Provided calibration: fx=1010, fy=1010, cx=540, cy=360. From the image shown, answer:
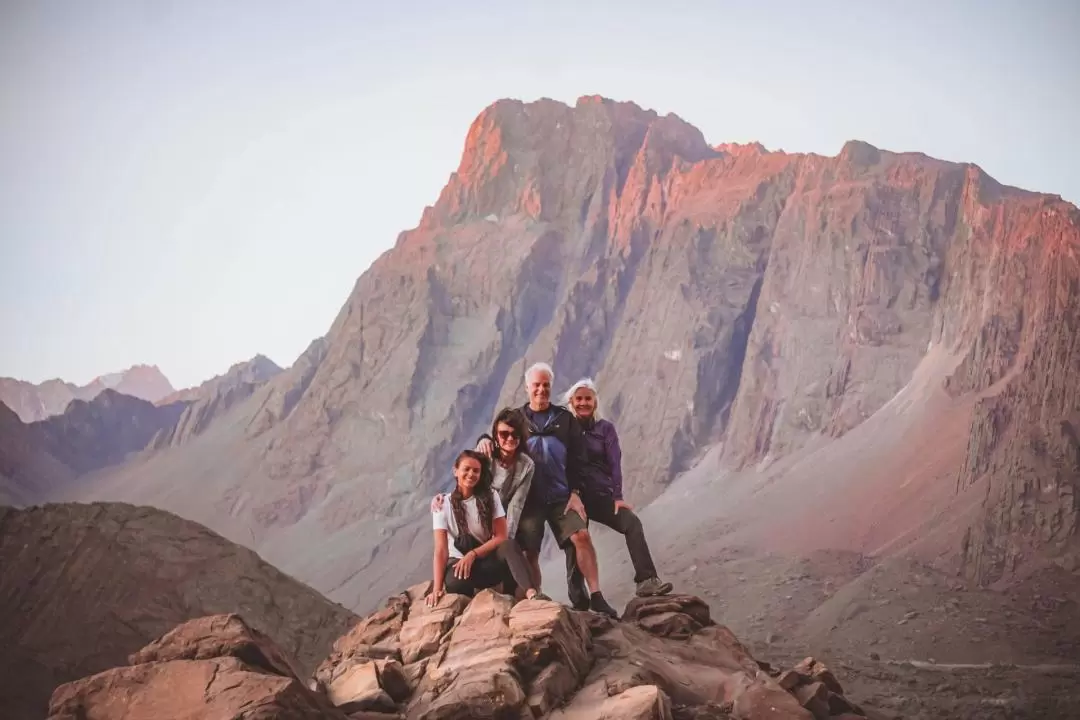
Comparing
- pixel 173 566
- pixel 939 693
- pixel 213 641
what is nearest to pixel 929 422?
pixel 939 693

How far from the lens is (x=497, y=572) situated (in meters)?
10.7

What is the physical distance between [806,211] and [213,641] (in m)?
75.1

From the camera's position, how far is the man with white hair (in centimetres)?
1102

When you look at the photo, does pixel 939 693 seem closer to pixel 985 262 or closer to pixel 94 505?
pixel 94 505

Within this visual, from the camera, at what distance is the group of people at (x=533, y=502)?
10.3 meters

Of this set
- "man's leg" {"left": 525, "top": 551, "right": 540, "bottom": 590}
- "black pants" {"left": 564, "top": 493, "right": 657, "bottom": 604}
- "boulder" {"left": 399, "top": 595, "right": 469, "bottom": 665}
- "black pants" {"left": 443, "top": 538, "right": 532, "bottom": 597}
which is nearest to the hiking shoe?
"black pants" {"left": 564, "top": 493, "right": 657, "bottom": 604}

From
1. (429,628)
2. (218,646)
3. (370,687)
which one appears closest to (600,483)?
(429,628)

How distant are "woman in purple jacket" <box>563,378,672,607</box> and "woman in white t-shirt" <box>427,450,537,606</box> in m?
1.48

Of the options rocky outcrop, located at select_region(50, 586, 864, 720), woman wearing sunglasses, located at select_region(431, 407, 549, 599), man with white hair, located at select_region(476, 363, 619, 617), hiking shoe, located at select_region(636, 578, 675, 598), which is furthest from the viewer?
hiking shoe, located at select_region(636, 578, 675, 598)

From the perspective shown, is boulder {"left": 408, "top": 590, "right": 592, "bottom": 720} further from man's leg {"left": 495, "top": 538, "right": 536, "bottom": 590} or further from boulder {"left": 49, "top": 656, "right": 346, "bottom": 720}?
boulder {"left": 49, "top": 656, "right": 346, "bottom": 720}

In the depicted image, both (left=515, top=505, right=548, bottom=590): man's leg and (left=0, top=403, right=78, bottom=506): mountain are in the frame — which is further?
(left=0, top=403, right=78, bottom=506): mountain

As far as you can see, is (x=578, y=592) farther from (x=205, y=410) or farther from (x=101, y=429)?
(x=101, y=429)

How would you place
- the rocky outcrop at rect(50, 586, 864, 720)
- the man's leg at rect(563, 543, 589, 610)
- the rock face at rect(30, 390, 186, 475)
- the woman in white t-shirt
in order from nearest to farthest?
the rocky outcrop at rect(50, 586, 864, 720) < the woman in white t-shirt < the man's leg at rect(563, 543, 589, 610) < the rock face at rect(30, 390, 186, 475)

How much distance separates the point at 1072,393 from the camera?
43969 millimetres
